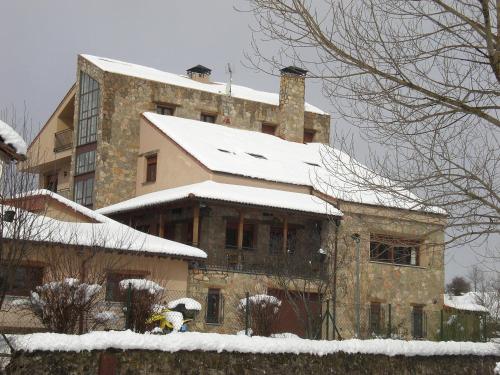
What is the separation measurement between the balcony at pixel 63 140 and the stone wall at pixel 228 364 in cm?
2620

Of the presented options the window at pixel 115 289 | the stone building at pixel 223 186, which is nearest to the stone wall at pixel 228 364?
the window at pixel 115 289

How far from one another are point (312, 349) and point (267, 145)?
23.6 m

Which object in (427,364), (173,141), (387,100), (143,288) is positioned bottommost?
(427,364)

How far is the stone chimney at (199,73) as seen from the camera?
44747 mm

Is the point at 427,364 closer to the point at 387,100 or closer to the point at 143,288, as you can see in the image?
the point at 143,288

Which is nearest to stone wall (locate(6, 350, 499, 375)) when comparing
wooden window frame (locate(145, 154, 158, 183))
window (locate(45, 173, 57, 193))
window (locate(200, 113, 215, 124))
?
wooden window frame (locate(145, 154, 158, 183))

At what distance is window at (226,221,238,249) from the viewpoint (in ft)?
108

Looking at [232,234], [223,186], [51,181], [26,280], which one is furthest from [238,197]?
[51,181]

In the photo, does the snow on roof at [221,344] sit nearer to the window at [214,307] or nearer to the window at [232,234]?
the window at [214,307]

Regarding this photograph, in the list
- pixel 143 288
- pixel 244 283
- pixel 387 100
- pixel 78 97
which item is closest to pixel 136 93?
pixel 78 97

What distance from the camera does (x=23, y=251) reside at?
12336 mm

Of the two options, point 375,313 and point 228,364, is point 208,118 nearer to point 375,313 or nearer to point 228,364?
point 375,313

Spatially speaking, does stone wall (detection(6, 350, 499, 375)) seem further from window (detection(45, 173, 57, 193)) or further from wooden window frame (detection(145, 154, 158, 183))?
window (detection(45, 173, 57, 193))

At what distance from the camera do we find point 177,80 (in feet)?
135
